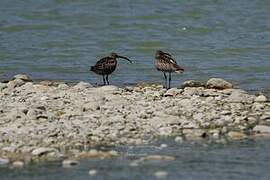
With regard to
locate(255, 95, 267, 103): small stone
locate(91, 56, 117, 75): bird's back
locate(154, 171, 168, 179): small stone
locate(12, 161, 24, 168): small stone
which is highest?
locate(91, 56, 117, 75): bird's back

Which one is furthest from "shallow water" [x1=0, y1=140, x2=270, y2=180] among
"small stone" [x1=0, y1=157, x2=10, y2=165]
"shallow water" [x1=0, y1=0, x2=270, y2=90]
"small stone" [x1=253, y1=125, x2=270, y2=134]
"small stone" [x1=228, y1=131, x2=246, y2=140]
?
"shallow water" [x1=0, y1=0, x2=270, y2=90]

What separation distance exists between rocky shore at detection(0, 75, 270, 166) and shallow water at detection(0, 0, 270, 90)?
9.52 feet

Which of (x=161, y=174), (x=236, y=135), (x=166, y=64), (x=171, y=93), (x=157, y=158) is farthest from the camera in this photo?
(x=166, y=64)

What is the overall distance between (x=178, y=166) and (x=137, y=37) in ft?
45.6

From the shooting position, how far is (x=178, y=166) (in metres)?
9.00

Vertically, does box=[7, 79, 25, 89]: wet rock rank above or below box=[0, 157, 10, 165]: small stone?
above

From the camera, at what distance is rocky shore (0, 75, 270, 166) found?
32.2 feet

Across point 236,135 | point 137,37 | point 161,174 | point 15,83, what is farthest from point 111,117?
point 137,37

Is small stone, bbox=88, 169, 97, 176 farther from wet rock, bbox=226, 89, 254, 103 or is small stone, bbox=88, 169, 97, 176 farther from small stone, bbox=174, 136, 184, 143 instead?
wet rock, bbox=226, 89, 254, 103

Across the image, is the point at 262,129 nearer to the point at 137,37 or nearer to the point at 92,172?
the point at 92,172

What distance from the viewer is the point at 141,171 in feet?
28.7

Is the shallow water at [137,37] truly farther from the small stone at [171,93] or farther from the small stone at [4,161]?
the small stone at [4,161]

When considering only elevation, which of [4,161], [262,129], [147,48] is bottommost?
[4,161]

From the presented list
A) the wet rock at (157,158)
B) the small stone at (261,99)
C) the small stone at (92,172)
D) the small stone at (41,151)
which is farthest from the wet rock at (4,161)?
the small stone at (261,99)
